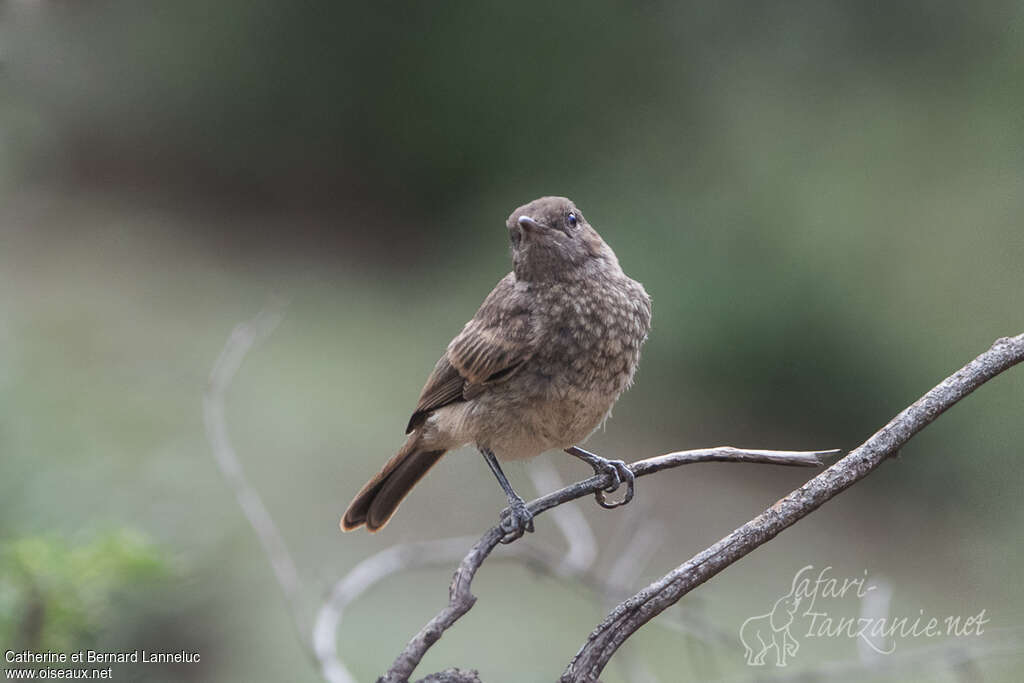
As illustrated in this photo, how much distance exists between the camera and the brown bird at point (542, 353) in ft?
10.1

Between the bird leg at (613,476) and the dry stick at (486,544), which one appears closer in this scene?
the dry stick at (486,544)

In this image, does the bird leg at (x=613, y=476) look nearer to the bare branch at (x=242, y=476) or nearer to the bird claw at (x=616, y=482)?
the bird claw at (x=616, y=482)

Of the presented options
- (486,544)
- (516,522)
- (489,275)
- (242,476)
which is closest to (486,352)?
(516,522)

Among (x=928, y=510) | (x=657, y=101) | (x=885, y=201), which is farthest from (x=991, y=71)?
(x=928, y=510)

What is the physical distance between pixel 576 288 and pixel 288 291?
18.5 ft

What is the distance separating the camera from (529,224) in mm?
3066

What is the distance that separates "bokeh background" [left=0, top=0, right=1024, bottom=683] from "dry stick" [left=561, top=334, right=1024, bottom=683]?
2.50m

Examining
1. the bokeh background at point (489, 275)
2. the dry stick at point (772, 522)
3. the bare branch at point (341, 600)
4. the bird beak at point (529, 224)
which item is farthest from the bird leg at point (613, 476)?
the bokeh background at point (489, 275)

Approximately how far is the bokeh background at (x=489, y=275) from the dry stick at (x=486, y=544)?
2.21 meters

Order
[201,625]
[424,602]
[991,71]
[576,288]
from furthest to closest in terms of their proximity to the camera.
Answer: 1. [991,71]
2. [424,602]
3. [201,625]
4. [576,288]

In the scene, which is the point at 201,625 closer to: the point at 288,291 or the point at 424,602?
the point at 424,602

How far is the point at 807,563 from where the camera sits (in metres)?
6.29

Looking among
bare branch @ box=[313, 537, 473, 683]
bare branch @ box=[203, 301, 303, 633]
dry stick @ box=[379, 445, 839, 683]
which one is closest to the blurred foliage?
bare branch @ box=[203, 301, 303, 633]

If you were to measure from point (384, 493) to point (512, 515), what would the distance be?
95 cm
